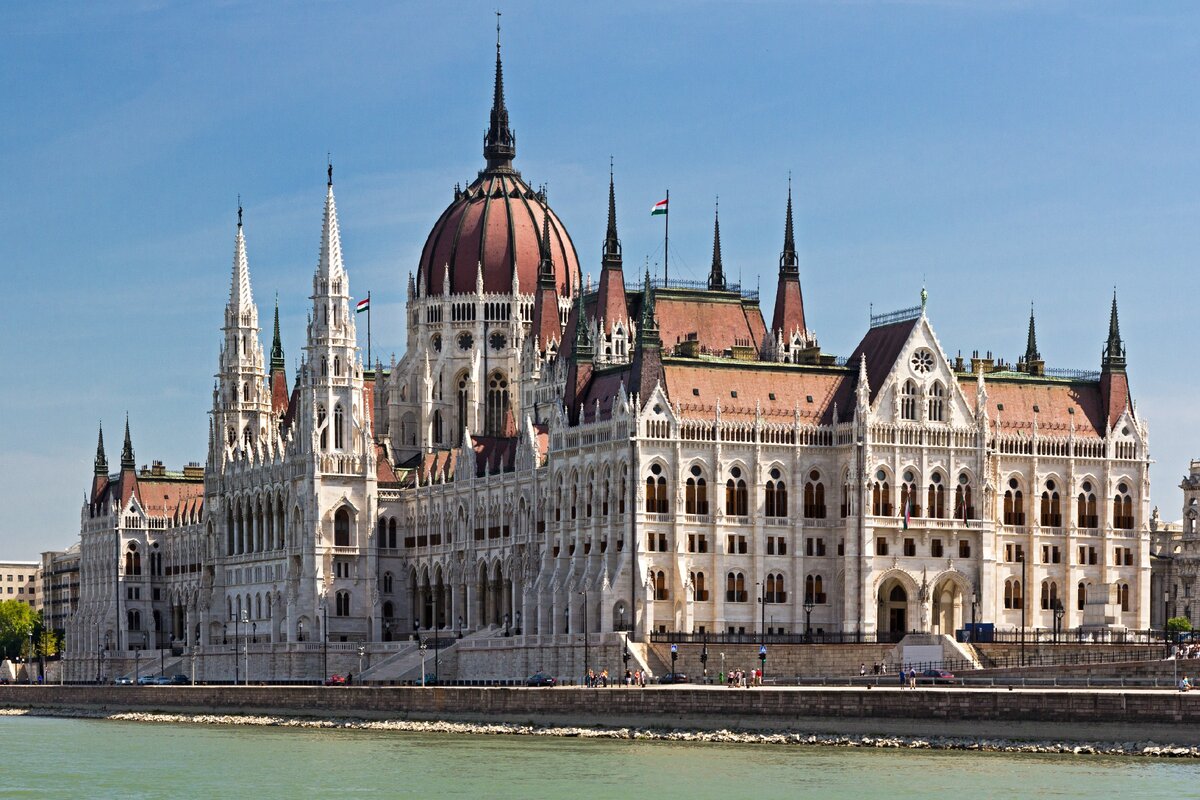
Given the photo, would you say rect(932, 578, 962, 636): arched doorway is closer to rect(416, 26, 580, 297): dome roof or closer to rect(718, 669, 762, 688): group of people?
rect(718, 669, 762, 688): group of people

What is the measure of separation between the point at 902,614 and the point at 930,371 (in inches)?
513

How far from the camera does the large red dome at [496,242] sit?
7559 inches

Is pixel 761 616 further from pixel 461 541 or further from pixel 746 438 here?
pixel 461 541

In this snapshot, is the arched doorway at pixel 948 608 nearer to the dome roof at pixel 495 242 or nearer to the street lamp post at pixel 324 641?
the street lamp post at pixel 324 641

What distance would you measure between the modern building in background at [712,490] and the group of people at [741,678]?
7969 mm

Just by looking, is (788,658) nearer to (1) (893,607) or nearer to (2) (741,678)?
(2) (741,678)

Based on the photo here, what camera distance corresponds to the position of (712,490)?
148 m

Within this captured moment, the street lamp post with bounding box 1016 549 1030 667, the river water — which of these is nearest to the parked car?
the river water

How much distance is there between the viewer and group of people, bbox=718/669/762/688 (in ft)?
412

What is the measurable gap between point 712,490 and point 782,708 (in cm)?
3774

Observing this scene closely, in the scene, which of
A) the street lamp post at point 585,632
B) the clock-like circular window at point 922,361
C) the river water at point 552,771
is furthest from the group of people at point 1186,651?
the street lamp post at point 585,632

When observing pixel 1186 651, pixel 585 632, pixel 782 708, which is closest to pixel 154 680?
pixel 585 632

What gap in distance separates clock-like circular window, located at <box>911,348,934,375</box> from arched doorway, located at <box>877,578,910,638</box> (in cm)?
1121

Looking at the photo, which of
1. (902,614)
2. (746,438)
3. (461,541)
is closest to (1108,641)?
(902,614)
